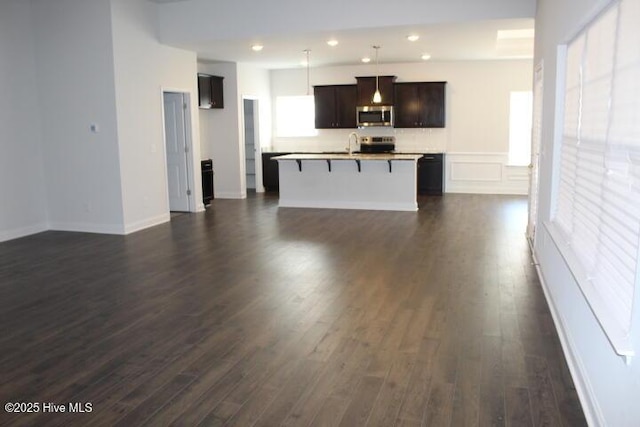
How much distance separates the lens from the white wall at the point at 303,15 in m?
6.91

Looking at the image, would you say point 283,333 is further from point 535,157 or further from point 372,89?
point 372,89

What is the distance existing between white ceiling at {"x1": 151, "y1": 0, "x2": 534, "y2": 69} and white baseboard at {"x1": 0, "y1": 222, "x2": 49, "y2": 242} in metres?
3.31

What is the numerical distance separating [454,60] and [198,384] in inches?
376

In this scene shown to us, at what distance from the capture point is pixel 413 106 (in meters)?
11.5

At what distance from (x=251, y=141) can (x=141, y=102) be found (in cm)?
484

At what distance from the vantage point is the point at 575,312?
10.7 feet

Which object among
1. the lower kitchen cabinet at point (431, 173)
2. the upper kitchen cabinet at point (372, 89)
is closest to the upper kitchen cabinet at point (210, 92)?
the upper kitchen cabinet at point (372, 89)

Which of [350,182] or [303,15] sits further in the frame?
[350,182]

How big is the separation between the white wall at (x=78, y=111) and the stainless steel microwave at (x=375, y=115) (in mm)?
5573

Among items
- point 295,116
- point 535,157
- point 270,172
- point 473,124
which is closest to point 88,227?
point 270,172

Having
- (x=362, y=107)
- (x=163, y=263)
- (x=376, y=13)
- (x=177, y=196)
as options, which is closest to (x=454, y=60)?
(x=362, y=107)

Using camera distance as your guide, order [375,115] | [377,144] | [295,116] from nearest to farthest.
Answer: [375,115], [377,144], [295,116]

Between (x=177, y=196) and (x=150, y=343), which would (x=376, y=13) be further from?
(x=150, y=343)

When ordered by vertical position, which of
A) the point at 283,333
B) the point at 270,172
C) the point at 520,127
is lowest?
the point at 283,333
